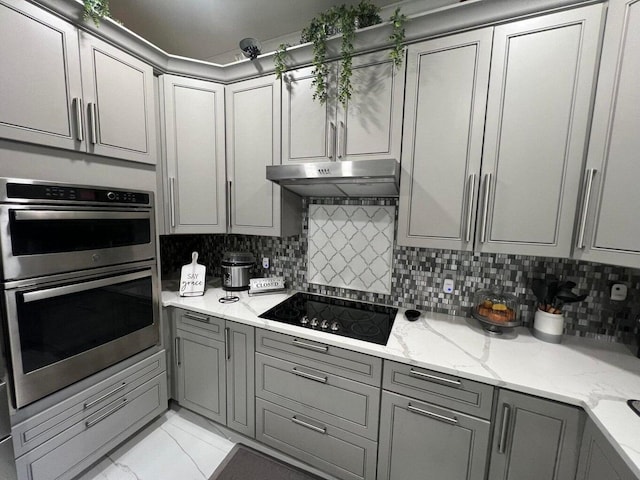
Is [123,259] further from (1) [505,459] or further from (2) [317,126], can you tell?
(1) [505,459]

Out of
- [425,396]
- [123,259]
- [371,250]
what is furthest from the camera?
[371,250]

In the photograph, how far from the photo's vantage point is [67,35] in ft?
4.13

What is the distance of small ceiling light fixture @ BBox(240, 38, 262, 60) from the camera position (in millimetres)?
1663

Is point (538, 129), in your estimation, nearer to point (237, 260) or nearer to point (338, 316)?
point (338, 316)

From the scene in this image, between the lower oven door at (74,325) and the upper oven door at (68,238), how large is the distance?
0.22 feet

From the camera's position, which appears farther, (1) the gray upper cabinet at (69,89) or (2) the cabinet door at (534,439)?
(1) the gray upper cabinet at (69,89)

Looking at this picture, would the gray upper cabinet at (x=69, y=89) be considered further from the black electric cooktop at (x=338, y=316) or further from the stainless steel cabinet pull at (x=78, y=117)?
the black electric cooktop at (x=338, y=316)

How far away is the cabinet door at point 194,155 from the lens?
1.77 m

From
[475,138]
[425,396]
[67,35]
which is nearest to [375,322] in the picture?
[425,396]

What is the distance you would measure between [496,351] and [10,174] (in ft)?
7.53

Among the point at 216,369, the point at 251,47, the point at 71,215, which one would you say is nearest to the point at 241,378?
the point at 216,369

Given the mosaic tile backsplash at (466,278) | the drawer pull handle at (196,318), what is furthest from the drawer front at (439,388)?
the drawer pull handle at (196,318)

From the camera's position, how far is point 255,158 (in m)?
1.82

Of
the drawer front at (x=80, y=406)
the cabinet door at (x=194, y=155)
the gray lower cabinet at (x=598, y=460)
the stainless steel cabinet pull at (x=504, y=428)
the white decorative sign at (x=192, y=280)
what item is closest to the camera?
the gray lower cabinet at (x=598, y=460)
